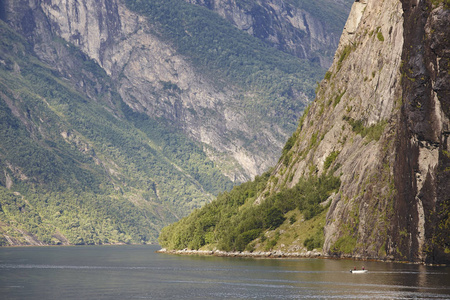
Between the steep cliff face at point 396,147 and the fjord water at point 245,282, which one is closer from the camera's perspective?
the fjord water at point 245,282

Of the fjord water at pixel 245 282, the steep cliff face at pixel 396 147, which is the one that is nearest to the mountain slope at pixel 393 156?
the steep cliff face at pixel 396 147

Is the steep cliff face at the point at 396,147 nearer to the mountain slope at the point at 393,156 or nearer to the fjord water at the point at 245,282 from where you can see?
the mountain slope at the point at 393,156

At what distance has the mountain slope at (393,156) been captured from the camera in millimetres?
127438

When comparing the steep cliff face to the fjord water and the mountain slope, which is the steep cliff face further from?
the fjord water

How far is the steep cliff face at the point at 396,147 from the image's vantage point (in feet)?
418

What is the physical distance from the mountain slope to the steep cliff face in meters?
0.17

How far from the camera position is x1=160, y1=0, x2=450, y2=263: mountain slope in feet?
418

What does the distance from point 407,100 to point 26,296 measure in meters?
71.5

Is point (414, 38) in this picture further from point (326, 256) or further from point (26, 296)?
point (26, 296)

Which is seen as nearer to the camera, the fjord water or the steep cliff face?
the fjord water

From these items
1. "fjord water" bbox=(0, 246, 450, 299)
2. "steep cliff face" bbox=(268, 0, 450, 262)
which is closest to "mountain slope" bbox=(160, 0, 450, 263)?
"steep cliff face" bbox=(268, 0, 450, 262)

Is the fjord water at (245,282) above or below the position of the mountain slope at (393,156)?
below

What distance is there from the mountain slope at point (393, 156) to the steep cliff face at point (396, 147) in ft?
0.57

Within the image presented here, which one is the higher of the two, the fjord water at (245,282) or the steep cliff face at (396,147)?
the steep cliff face at (396,147)
